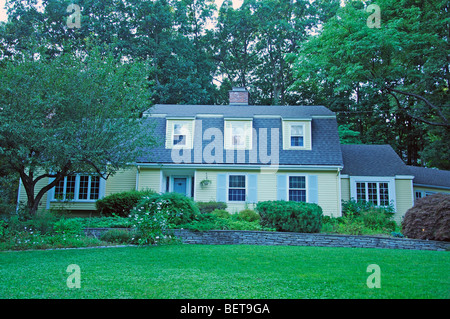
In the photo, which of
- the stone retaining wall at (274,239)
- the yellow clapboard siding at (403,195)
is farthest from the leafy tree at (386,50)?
the stone retaining wall at (274,239)

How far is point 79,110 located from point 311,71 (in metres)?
10.1

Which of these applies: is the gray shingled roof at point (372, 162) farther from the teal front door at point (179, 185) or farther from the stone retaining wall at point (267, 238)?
the stone retaining wall at point (267, 238)

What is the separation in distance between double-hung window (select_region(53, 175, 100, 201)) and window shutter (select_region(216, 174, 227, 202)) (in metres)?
5.35

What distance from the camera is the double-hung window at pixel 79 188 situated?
16016mm

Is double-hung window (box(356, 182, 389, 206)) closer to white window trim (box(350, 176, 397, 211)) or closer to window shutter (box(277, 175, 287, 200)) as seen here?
white window trim (box(350, 176, 397, 211))

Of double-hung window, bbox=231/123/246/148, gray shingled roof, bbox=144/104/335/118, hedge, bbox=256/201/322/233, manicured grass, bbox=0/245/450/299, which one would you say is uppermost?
gray shingled roof, bbox=144/104/335/118

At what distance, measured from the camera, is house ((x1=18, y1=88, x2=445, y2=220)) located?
15.7m

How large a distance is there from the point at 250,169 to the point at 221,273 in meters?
10.3

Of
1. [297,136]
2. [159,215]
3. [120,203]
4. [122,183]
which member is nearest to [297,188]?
[297,136]

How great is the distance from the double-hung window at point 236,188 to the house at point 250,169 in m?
0.04

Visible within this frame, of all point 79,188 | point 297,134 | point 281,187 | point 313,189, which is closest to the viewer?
point 313,189

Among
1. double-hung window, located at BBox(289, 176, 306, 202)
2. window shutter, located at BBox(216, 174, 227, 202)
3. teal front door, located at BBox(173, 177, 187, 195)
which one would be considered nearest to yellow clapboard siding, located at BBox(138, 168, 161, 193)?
teal front door, located at BBox(173, 177, 187, 195)

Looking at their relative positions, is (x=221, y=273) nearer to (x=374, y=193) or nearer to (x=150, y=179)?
(x=150, y=179)

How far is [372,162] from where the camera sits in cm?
1778
